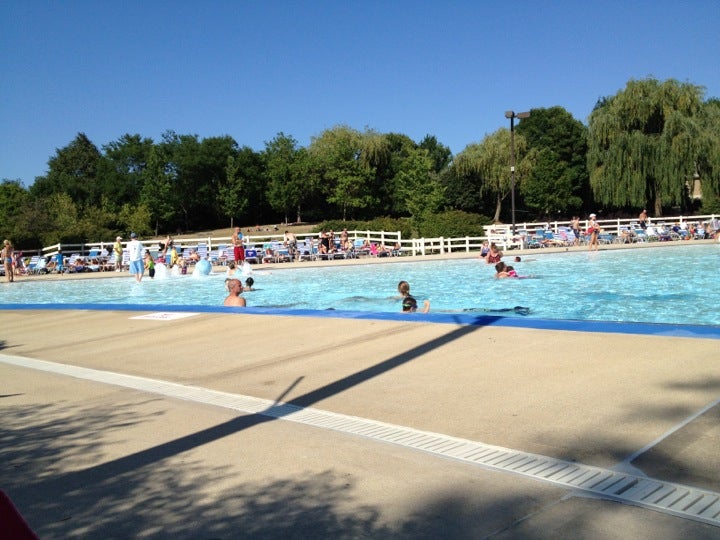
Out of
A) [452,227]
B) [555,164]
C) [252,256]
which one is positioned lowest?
[252,256]

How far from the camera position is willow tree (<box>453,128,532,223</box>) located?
2099 inches

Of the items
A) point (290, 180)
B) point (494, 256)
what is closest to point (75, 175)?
point (290, 180)

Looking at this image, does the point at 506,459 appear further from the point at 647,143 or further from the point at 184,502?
the point at 647,143

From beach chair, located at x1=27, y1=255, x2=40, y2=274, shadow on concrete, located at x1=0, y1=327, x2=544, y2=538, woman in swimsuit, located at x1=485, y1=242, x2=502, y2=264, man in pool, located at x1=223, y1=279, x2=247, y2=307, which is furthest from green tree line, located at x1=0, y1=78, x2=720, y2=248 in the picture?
shadow on concrete, located at x1=0, y1=327, x2=544, y2=538

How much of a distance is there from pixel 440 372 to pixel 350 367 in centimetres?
94

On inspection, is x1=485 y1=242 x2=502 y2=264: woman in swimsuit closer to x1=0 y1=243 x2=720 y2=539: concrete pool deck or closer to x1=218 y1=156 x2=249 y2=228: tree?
x1=0 y1=243 x2=720 y2=539: concrete pool deck

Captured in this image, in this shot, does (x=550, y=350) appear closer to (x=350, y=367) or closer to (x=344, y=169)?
(x=350, y=367)

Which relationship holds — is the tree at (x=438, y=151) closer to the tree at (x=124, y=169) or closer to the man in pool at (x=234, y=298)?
the tree at (x=124, y=169)

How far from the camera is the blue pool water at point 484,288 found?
13383 millimetres

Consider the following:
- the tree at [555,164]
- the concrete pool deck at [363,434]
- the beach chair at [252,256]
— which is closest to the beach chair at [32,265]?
the beach chair at [252,256]

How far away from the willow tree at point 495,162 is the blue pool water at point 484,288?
27.4 m

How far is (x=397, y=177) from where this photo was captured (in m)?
58.0

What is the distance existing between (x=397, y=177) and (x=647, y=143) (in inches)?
901

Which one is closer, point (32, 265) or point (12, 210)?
point (32, 265)
